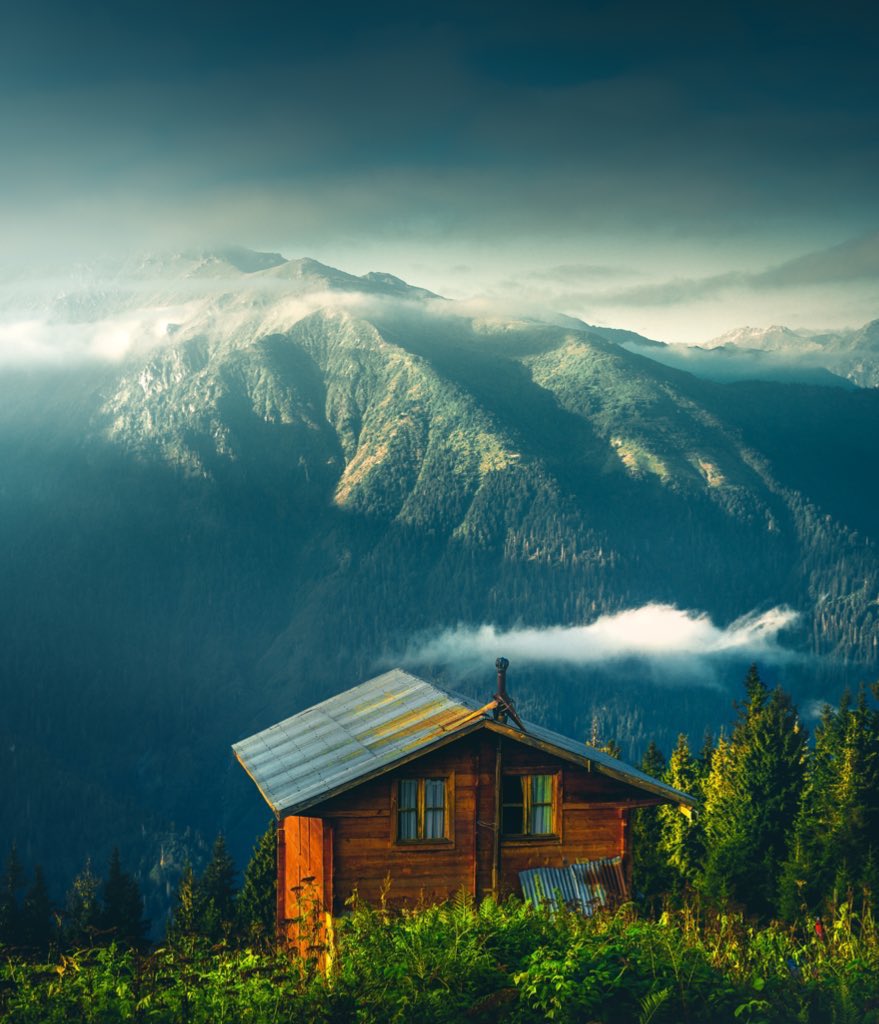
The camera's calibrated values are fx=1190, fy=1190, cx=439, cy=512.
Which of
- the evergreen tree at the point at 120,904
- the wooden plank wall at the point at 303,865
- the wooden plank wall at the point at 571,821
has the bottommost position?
the evergreen tree at the point at 120,904

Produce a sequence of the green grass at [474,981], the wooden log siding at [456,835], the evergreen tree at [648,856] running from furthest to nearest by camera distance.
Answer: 1. the evergreen tree at [648,856]
2. the wooden log siding at [456,835]
3. the green grass at [474,981]

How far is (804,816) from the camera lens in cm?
6606

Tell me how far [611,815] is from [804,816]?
41.5 meters

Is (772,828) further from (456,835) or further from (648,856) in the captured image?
(456,835)

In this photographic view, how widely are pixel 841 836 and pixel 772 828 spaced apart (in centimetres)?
633

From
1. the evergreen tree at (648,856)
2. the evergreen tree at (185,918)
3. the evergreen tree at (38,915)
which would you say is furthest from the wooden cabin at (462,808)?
the evergreen tree at (38,915)

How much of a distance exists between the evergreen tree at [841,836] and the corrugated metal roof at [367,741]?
2990 centimetres

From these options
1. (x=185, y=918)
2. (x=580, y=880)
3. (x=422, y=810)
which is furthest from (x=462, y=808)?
(x=185, y=918)

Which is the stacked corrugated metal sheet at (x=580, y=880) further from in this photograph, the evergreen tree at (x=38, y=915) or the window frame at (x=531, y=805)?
the evergreen tree at (x=38, y=915)

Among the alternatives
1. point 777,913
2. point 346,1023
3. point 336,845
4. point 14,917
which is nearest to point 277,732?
point 336,845

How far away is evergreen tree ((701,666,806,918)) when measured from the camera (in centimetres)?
6544

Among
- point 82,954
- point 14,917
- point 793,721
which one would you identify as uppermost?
point 82,954

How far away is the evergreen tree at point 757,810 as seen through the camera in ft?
215

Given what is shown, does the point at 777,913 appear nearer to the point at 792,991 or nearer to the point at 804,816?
the point at 804,816
